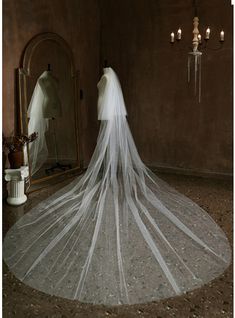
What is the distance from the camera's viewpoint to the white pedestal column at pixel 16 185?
3.25 meters

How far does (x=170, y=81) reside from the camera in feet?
15.7

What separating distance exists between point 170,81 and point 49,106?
6.23 ft

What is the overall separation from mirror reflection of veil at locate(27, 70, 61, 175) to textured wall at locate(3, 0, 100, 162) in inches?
10.4

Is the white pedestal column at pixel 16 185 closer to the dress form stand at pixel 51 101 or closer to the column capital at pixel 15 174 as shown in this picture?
the column capital at pixel 15 174

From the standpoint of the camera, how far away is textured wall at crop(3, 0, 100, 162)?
3446 millimetres

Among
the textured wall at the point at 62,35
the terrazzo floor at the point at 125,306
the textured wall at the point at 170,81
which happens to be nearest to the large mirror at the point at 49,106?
the textured wall at the point at 62,35

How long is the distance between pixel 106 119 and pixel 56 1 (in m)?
1.72

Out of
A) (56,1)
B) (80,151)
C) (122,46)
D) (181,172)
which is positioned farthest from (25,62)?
(181,172)

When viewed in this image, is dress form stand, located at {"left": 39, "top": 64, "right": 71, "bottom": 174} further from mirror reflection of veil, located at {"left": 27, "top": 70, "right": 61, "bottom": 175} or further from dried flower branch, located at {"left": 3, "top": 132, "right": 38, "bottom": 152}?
dried flower branch, located at {"left": 3, "top": 132, "right": 38, "bottom": 152}

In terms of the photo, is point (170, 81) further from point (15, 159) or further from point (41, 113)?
point (15, 159)

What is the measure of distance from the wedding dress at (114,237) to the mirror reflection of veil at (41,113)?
1.69 ft

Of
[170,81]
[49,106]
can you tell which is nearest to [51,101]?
[49,106]

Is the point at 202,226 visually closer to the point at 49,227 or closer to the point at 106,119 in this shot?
the point at 49,227

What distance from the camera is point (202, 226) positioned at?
2773 mm
